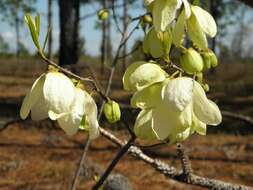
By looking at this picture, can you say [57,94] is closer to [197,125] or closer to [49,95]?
[49,95]

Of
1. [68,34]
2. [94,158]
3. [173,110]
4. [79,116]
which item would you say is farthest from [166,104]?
[68,34]

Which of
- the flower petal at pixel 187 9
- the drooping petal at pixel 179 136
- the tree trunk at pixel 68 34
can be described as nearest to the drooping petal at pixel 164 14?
the flower petal at pixel 187 9

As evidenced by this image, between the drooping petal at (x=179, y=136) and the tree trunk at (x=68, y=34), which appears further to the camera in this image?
the tree trunk at (x=68, y=34)

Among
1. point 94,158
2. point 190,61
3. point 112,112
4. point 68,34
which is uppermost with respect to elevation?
point 190,61

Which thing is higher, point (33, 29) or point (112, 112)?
point (33, 29)

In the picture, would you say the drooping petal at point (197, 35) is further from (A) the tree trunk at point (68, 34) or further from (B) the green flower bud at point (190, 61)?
(A) the tree trunk at point (68, 34)

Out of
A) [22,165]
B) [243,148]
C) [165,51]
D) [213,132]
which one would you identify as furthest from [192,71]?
[213,132]

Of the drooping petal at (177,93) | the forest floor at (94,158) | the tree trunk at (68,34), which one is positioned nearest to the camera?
the drooping petal at (177,93)

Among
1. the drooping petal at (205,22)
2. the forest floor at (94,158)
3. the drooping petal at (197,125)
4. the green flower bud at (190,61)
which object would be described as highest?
the drooping petal at (205,22)
